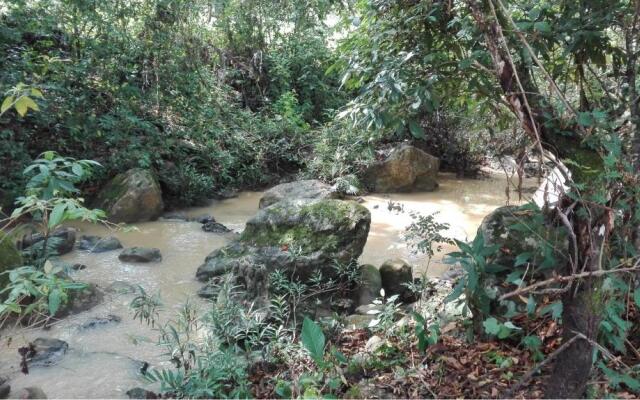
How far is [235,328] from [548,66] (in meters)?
2.41

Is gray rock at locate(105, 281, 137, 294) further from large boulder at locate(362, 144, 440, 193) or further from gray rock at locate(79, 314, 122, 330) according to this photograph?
large boulder at locate(362, 144, 440, 193)

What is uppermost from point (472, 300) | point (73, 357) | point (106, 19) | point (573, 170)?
point (106, 19)

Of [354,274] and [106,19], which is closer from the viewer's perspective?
[354,274]

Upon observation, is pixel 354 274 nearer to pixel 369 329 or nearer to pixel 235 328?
pixel 369 329

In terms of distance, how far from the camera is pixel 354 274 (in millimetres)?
4395

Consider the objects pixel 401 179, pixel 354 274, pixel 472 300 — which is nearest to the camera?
pixel 472 300

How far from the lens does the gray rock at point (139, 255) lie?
5.73 meters

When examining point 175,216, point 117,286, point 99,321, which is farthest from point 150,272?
point 175,216

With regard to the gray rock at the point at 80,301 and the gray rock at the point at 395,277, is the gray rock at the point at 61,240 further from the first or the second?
the gray rock at the point at 395,277

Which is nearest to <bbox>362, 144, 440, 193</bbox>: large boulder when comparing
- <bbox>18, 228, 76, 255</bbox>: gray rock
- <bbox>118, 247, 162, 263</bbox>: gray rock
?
<bbox>118, 247, 162, 263</bbox>: gray rock

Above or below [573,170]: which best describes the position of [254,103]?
above

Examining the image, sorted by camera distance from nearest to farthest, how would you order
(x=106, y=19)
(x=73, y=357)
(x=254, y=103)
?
(x=73, y=357), (x=106, y=19), (x=254, y=103)

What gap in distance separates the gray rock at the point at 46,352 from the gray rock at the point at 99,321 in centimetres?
31

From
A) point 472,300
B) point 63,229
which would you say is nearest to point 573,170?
point 472,300
